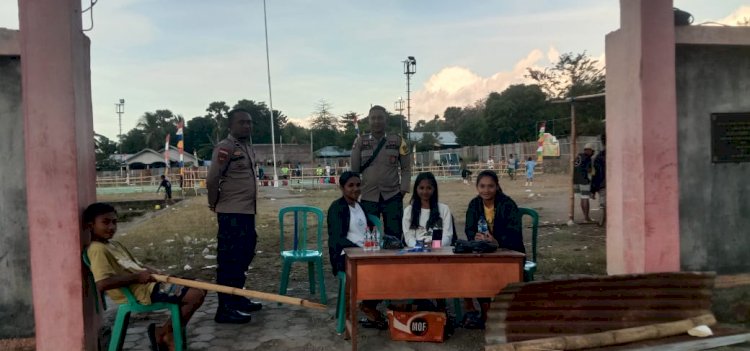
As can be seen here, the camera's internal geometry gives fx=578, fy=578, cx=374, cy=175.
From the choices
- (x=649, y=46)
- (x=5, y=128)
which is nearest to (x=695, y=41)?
(x=649, y=46)

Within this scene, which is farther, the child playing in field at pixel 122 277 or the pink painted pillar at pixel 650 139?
the pink painted pillar at pixel 650 139

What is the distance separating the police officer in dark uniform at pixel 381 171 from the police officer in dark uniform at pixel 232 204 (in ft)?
4.05

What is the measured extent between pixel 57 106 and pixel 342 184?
93.6 inches

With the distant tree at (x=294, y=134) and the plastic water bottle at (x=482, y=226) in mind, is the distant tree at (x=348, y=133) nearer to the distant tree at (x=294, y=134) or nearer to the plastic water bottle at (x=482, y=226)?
the distant tree at (x=294, y=134)

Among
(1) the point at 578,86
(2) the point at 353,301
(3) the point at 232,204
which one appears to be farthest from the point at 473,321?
(1) the point at 578,86

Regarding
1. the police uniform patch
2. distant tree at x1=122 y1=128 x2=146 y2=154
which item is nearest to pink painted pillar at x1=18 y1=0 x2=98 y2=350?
the police uniform patch

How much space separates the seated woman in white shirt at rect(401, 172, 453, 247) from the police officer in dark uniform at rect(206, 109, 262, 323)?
1489mm

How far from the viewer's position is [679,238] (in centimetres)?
539

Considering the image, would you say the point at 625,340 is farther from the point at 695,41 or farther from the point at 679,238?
the point at 695,41

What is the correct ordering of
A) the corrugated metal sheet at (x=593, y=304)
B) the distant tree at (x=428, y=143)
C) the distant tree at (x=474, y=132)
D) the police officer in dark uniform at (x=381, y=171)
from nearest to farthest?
the corrugated metal sheet at (x=593, y=304) < the police officer in dark uniform at (x=381, y=171) < the distant tree at (x=474, y=132) < the distant tree at (x=428, y=143)

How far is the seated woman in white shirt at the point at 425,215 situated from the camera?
5156 millimetres

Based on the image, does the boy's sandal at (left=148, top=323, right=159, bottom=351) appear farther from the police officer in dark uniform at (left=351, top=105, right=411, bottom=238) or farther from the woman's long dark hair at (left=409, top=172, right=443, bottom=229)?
the police officer in dark uniform at (left=351, top=105, right=411, bottom=238)

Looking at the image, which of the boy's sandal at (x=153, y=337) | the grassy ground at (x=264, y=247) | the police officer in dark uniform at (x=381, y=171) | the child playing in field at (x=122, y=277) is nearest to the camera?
the child playing in field at (x=122, y=277)

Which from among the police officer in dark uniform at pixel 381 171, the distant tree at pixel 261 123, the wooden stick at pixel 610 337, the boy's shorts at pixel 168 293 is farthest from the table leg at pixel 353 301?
the distant tree at pixel 261 123
